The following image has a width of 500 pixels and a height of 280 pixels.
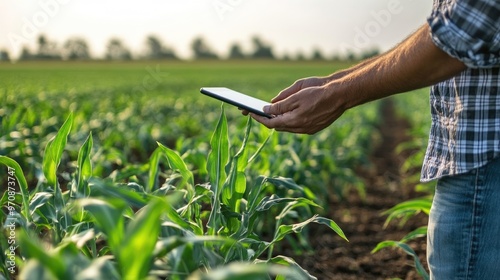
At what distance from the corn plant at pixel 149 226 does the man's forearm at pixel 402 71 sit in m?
0.46

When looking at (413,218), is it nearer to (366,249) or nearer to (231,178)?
(366,249)

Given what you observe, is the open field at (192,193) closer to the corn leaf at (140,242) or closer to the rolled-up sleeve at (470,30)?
the corn leaf at (140,242)

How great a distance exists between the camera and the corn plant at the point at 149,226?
4.26ft

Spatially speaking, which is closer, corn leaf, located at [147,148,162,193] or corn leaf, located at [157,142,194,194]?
corn leaf, located at [157,142,194,194]

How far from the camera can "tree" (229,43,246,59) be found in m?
77.2

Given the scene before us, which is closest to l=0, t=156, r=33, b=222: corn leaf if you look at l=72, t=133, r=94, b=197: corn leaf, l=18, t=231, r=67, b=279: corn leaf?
l=72, t=133, r=94, b=197: corn leaf

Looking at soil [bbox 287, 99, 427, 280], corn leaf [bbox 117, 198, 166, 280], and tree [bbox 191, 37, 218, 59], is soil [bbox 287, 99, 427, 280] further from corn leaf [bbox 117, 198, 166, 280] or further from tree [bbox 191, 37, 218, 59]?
tree [bbox 191, 37, 218, 59]

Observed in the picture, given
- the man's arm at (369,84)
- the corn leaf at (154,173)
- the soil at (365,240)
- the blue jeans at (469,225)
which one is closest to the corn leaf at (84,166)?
the corn leaf at (154,173)

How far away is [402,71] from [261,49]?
74355 millimetres

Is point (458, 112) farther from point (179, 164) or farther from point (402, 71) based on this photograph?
point (179, 164)

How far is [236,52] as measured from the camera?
258ft

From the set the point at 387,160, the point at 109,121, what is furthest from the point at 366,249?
the point at 387,160

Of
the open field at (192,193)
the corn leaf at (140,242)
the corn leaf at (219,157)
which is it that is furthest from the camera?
the corn leaf at (219,157)

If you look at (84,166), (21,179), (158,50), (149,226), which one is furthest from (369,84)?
(158,50)
